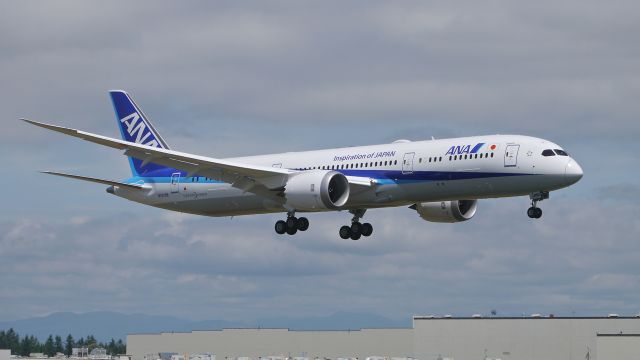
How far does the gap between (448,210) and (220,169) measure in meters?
15.3

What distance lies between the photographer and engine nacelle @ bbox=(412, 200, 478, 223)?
8144 cm

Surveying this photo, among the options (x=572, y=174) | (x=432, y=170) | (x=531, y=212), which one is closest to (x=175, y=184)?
(x=432, y=170)

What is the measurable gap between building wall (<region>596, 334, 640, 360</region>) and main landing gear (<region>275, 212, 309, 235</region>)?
30512 millimetres

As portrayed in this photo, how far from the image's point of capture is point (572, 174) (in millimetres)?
67750

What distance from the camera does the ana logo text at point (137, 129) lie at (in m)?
90.8

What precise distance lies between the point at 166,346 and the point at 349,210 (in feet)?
269

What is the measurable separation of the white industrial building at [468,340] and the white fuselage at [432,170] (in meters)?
31.2

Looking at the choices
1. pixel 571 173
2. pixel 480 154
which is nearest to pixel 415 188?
pixel 480 154

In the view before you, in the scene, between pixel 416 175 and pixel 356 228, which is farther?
pixel 356 228

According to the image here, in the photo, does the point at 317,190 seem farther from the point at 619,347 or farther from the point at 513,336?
the point at 513,336

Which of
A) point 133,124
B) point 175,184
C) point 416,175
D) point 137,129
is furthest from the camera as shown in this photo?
point 133,124

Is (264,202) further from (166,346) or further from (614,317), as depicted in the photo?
(166,346)

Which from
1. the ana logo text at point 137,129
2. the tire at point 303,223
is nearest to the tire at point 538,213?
the tire at point 303,223

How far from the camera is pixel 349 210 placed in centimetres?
7894
